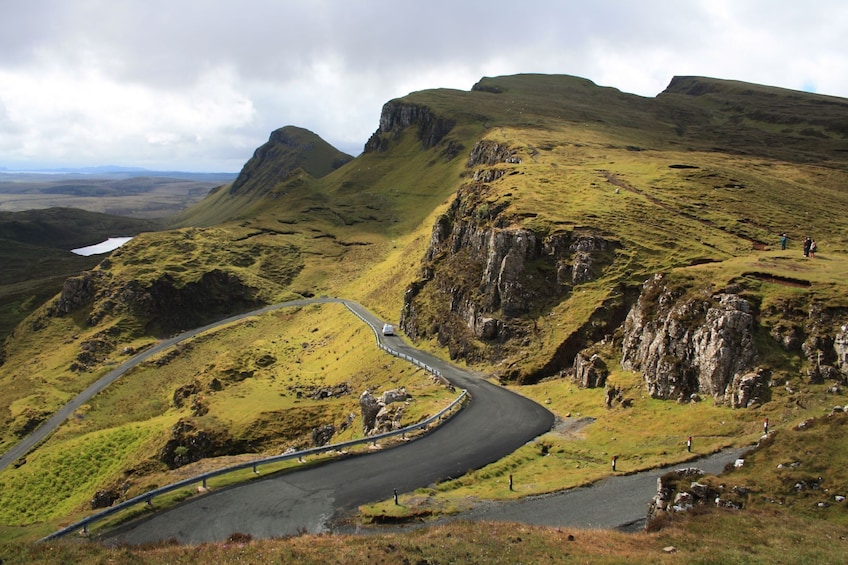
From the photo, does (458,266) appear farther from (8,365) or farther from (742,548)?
(8,365)

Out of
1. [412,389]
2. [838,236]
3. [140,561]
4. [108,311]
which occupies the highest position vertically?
[838,236]

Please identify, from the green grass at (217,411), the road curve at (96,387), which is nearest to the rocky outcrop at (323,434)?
the green grass at (217,411)

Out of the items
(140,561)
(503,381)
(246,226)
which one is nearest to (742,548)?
(140,561)

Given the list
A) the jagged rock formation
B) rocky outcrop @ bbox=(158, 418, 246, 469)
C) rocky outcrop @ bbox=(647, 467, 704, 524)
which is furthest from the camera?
the jagged rock formation


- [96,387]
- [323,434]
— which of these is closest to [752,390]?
[323,434]

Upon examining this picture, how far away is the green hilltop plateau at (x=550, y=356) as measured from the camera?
20734 mm

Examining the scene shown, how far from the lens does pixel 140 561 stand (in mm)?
17047

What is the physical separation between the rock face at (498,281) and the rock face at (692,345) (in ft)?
27.7

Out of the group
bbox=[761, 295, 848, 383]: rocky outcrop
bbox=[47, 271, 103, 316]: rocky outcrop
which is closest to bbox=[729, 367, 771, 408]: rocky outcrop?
bbox=[761, 295, 848, 383]: rocky outcrop

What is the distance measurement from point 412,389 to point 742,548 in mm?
34279

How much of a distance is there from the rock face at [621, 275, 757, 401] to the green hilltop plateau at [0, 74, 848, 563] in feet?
0.48

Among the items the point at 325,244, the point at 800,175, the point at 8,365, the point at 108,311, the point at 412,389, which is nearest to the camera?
the point at 412,389

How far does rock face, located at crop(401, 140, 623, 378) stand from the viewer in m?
56.7

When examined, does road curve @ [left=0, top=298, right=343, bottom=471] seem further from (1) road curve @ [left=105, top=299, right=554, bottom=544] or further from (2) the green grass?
(1) road curve @ [left=105, top=299, right=554, bottom=544]
